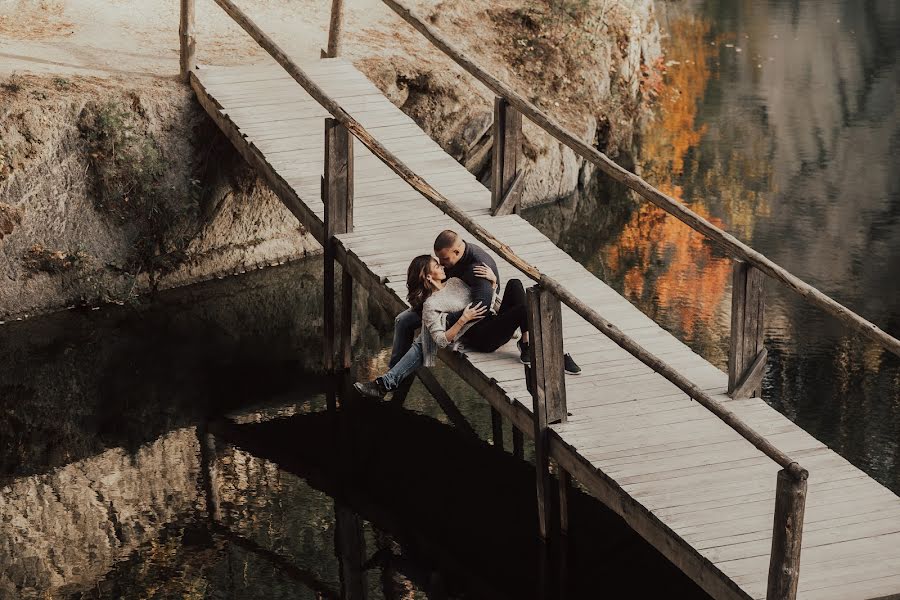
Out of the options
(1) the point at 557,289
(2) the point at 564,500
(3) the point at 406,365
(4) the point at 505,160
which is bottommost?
(2) the point at 564,500

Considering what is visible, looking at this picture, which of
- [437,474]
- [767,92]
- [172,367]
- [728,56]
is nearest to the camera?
[437,474]

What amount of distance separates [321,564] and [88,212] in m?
5.55

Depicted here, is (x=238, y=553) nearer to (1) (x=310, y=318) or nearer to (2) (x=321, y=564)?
(2) (x=321, y=564)

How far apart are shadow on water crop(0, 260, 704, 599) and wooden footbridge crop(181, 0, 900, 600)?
500mm

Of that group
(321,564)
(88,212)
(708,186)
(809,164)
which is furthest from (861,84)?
(321,564)

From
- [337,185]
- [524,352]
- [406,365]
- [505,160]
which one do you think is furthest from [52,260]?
[524,352]

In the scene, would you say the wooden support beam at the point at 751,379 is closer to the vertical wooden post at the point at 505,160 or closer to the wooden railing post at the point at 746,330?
the wooden railing post at the point at 746,330

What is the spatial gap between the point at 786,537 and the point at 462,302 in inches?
138

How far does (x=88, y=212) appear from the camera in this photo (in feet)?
45.0

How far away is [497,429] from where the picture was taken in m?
11.5

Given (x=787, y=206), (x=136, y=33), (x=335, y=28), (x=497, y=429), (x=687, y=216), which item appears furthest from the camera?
(x=787, y=206)

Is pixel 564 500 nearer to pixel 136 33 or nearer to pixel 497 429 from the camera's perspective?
pixel 497 429

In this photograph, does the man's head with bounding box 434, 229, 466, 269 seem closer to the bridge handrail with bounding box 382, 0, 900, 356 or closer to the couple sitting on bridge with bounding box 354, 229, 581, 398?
the couple sitting on bridge with bounding box 354, 229, 581, 398

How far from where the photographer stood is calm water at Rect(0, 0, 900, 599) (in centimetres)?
949
